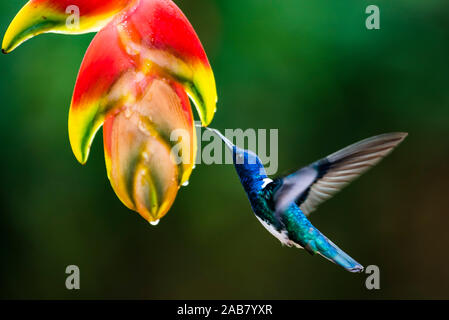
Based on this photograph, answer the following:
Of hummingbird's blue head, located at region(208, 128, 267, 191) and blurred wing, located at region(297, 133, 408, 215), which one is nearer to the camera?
blurred wing, located at region(297, 133, 408, 215)

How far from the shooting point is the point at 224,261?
160 cm

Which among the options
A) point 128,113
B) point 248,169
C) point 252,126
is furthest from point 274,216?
point 252,126

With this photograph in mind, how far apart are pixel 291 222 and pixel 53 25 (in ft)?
1.48

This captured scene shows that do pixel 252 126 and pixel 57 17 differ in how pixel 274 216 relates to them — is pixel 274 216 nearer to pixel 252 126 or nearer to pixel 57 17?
pixel 57 17

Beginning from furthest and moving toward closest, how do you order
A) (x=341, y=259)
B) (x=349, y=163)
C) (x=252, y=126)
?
1. (x=252, y=126)
2. (x=341, y=259)
3. (x=349, y=163)

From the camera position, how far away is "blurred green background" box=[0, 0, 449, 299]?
4.79ft

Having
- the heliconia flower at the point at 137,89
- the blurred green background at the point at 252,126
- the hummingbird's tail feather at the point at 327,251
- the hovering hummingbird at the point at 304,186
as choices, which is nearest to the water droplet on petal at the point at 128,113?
the heliconia flower at the point at 137,89

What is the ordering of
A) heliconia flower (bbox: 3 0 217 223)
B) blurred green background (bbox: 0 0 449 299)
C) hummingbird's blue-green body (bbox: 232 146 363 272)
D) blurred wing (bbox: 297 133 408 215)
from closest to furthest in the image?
Answer: 1. heliconia flower (bbox: 3 0 217 223)
2. blurred wing (bbox: 297 133 408 215)
3. hummingbird's blue-green body (bbox: 232 146 363 272)
4. blurred green background (bbox: 0 0 449 299)

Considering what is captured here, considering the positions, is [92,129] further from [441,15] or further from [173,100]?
[441,15]

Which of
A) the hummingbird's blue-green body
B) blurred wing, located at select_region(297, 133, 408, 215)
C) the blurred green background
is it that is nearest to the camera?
blurred wing, located at select_region(297, 133, 408, 215)

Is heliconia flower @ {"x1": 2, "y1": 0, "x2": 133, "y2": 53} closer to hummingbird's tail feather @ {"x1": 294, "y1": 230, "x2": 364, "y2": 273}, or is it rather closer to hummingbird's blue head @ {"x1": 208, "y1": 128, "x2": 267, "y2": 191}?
hummingbird's blue head @ {"x1": 208, "y1": 128, "x2": 267, "y2": 191}

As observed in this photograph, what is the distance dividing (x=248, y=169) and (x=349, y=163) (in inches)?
5.5

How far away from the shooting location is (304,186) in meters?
0.61

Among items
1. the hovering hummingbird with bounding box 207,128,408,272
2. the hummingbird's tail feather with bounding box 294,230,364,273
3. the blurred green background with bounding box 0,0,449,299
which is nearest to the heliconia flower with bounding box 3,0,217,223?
the hovering hummingbird with bounding box 207,128,408,272
